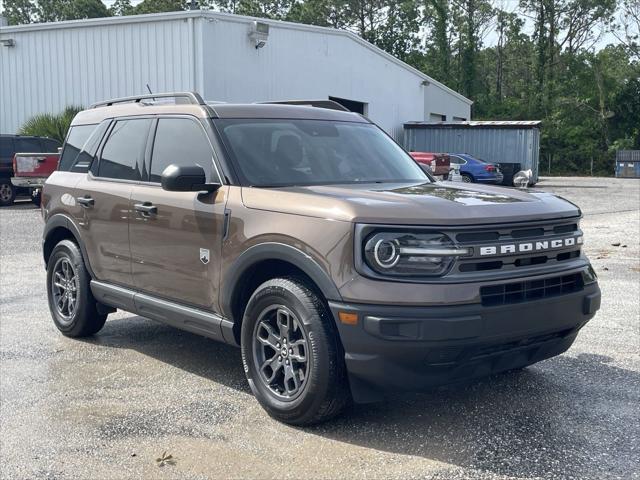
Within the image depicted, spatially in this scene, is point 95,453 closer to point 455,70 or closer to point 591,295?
point 591,295

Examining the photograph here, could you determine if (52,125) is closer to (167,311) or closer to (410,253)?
(167,311)

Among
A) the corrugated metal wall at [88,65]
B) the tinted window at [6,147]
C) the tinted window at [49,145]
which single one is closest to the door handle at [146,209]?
the tinted window at [6,147]

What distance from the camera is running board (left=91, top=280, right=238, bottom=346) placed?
189 inches

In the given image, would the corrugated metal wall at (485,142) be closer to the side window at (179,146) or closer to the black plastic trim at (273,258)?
the side window at (179,146)

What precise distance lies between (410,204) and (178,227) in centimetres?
177

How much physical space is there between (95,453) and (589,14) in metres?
66.9

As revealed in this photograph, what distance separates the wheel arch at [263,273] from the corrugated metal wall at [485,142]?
32.3 m

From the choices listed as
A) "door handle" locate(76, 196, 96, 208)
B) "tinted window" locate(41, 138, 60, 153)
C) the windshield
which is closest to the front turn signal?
the windshield

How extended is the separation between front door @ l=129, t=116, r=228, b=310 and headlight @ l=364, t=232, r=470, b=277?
124 centimetres

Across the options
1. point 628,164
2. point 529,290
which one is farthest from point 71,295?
point 628,164

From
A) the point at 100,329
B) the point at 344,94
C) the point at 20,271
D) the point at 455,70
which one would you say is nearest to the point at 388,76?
the point at 344,94

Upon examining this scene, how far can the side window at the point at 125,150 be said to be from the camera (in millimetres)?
5727

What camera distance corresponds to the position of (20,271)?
396 inches

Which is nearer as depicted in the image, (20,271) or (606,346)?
(606,346)
